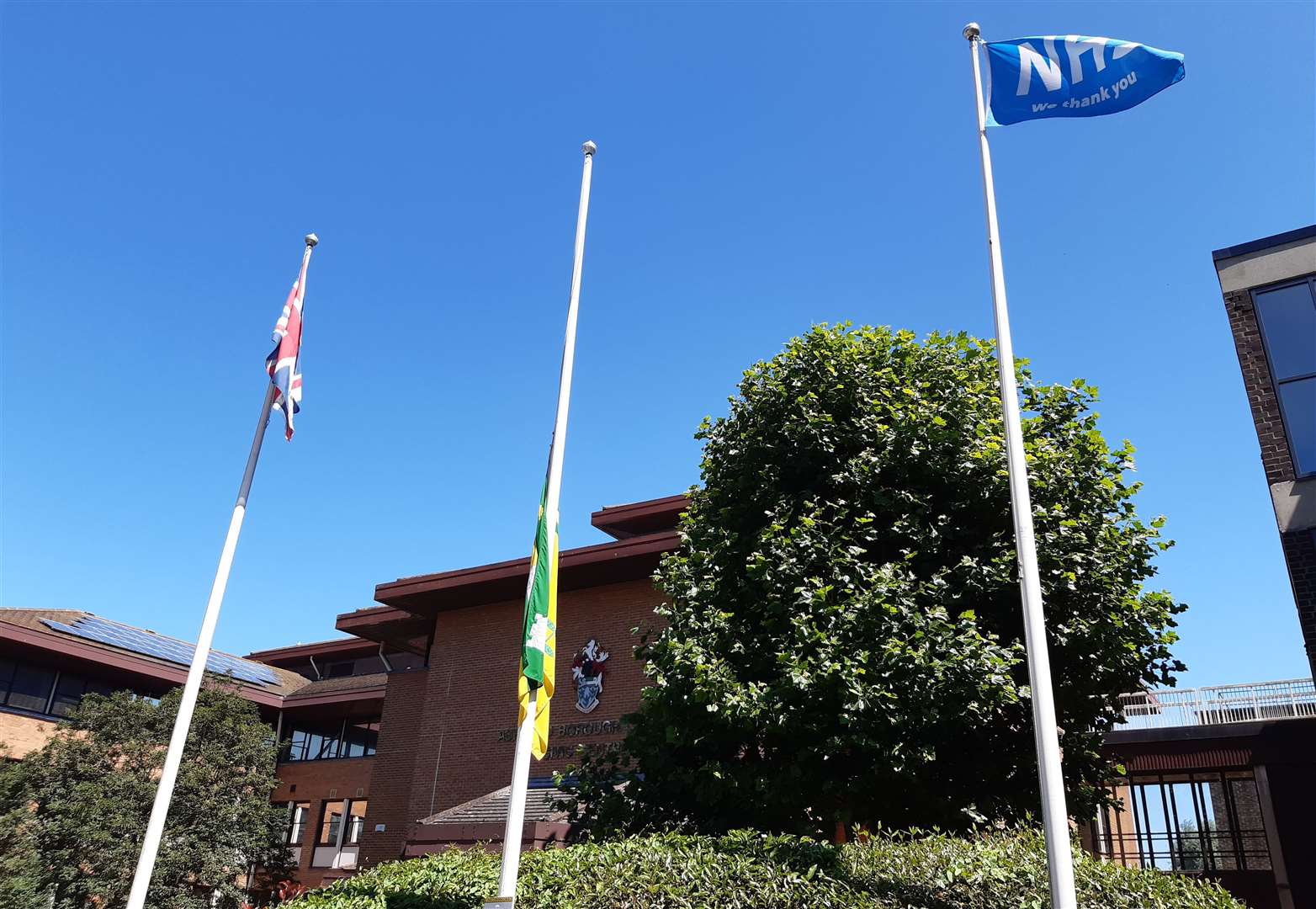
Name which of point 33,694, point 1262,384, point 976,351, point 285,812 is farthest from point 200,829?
point 1262,384

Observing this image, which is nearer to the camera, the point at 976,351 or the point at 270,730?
the point at 976,351

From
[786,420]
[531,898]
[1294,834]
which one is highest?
[786,420]

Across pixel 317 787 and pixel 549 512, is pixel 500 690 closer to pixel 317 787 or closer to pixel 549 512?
pixel 317 787

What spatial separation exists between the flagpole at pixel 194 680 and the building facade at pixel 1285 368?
16936 millimetres

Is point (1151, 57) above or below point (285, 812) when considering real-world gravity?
above

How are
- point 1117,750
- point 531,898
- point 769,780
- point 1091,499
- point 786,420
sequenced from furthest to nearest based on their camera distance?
point 1117,750 < point 786,420 < point 1091,499 < point 769,780 < point 531,898

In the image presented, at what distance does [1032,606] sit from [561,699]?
16647 millimetres

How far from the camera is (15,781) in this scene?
22703 mm

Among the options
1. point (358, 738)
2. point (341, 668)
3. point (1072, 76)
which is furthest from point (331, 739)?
point (1072, 76)

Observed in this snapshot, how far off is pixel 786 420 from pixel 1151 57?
273 inches

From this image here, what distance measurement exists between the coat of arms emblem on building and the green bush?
11976 millimetres

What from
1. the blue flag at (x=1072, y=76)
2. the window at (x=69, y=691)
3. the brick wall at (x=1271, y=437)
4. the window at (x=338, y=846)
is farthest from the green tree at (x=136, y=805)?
the brick wall at (x=1271, y=437)

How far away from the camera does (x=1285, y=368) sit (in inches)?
695

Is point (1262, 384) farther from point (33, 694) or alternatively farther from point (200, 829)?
point (33, 694)
